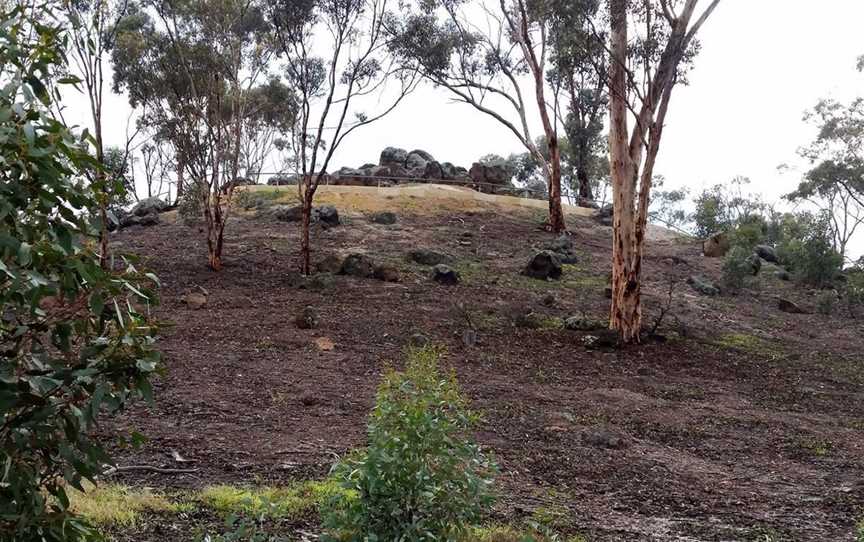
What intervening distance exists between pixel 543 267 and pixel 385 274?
4.31 m

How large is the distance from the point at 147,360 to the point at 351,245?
20219mm

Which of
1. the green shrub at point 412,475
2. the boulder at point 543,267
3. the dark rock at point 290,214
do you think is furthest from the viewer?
the dark rock at point 290,214

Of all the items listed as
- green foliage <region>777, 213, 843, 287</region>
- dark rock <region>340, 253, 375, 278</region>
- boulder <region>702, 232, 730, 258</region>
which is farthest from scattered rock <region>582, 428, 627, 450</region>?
boulder <region>702, 232, 730, 258</region>

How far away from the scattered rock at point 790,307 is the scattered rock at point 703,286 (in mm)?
1622

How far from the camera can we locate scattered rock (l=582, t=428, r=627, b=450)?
8125 mm

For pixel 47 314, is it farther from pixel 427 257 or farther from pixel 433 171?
pixel 433 171

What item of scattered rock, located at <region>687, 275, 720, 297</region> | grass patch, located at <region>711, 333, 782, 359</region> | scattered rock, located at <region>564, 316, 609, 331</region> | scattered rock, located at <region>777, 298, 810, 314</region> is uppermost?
scattered rock, located at <region>687, 275, 720, 297</region>

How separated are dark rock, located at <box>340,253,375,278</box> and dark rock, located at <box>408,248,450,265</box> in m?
2.36

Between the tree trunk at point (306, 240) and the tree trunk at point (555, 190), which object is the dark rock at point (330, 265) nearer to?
the tree trunk at point (306, 240)

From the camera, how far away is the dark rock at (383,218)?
25.9m

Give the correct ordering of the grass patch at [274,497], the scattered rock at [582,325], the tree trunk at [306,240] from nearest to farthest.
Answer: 1. the grass patch at [274,497]
2. the scattered rock at [582,325]
3. the tree trunk at [306,240]

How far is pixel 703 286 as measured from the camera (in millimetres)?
21156

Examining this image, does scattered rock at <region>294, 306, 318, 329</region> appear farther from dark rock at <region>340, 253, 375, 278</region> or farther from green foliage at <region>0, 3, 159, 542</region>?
green foliage at <region>0, 3, 159, 542</region>

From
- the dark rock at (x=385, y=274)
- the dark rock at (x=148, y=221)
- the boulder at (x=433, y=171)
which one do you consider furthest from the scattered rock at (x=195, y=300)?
the boulder at (x=433, y=171)
